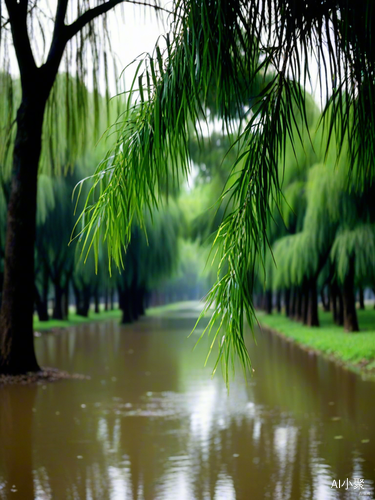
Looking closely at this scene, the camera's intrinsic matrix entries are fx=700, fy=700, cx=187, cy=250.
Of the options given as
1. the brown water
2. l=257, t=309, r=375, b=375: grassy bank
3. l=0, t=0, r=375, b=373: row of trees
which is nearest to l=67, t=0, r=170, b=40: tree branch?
the brown water

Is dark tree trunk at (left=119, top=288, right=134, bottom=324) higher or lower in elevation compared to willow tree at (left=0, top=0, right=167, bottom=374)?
lower

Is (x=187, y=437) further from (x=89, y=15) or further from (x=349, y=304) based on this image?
(x=349, y=304)

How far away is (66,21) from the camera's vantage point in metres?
10.7

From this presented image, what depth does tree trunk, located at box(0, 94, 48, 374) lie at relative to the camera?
10.9 meters

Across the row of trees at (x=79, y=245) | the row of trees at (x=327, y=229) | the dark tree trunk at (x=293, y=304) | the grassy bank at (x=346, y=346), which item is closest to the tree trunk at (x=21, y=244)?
the grassy bank at (x=346, y=346)

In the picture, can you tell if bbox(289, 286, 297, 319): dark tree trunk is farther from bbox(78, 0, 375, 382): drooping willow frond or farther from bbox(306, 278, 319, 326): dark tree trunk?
bbox(78, 0, 375, 382): drooping willow frond

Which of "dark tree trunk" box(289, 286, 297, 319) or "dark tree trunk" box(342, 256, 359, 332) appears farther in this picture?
"dark tree trunk" box(289, 286, 297, 319)

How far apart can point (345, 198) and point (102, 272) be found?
13.7m

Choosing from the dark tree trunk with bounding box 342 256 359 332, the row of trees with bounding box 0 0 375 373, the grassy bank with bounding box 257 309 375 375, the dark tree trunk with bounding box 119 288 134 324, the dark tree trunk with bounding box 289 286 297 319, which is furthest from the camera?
the dark tree trunk with bounding box 119 288 134 324

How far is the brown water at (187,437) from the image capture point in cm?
501

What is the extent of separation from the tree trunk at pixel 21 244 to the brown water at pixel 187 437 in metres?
0.93

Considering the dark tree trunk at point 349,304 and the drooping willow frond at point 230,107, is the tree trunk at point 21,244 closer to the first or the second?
the drooping willow frond at point 230,107

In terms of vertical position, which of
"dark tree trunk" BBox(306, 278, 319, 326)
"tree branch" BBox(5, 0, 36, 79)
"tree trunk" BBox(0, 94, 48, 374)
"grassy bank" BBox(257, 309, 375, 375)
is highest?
"tree branch" BBox(5, 0, 36, 79)

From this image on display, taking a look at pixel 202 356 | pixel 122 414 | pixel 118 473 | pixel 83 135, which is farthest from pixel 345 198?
pixel 118 473
